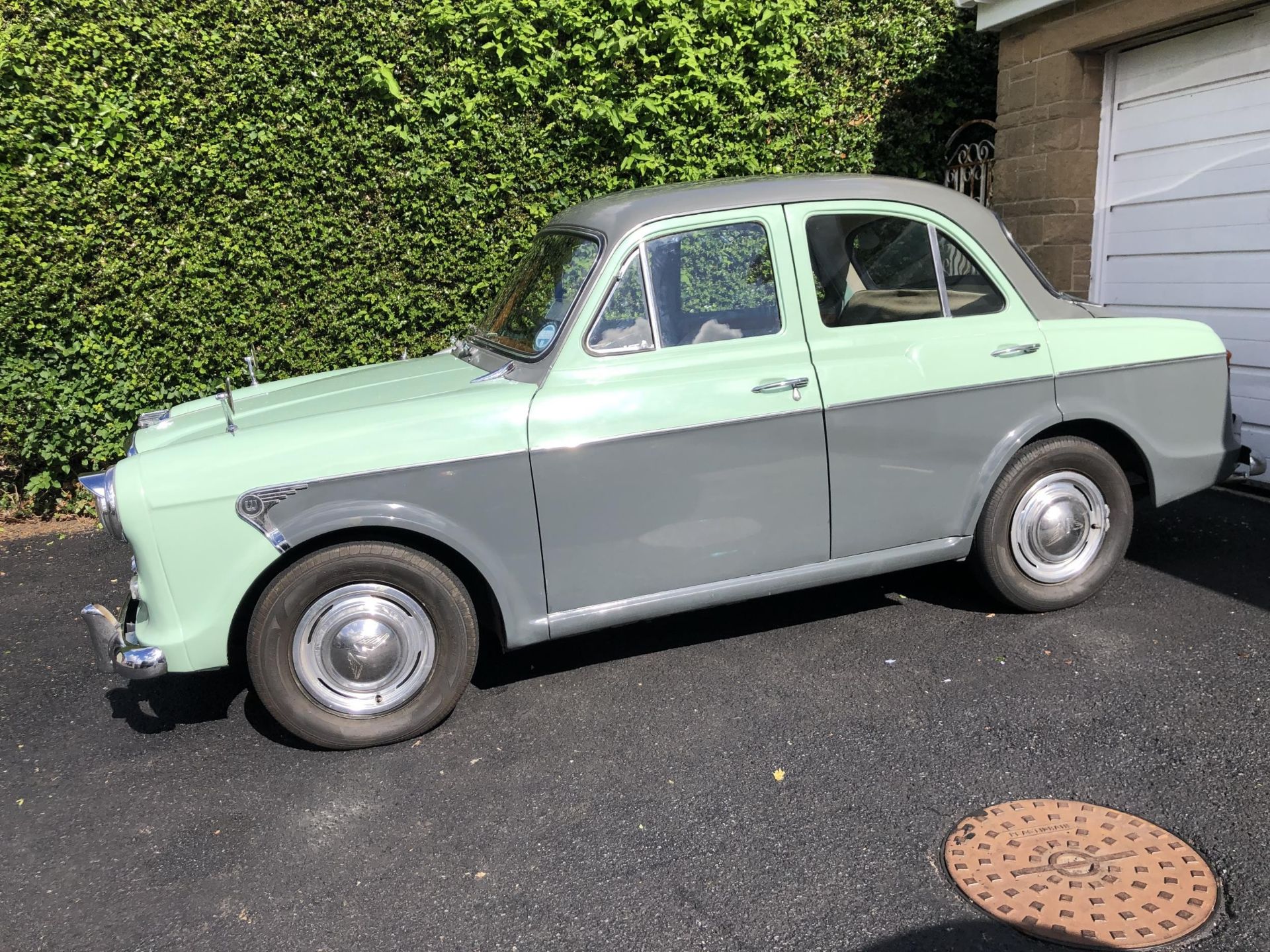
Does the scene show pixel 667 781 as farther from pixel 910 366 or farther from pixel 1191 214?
pixel 1191 214

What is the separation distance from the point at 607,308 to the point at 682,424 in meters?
0.54

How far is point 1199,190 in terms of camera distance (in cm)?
634

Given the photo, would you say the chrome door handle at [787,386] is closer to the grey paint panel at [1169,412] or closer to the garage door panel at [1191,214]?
the grey paint panel at [1169,412]

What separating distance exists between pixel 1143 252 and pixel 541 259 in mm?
4826

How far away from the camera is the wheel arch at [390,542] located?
11.4 feet

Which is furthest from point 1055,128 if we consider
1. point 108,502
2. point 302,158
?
point 108,502

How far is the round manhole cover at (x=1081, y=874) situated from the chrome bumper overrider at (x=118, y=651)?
8.97 ft

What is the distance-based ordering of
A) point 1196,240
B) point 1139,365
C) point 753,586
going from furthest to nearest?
point 1196,240, point 1139,365, point 753,586

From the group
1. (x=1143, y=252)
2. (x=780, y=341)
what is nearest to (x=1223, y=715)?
(x=780, y=341)

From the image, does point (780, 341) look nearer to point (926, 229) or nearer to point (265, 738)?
point (926, 229)

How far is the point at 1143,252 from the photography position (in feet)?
22.4

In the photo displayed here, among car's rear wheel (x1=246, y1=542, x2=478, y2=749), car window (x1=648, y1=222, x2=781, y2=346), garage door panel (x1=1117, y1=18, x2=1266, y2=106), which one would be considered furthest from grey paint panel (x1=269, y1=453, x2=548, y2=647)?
garage door panel (x1=1117, y1=18, x2=1266, y2=106)

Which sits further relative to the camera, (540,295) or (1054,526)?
(1054,526)

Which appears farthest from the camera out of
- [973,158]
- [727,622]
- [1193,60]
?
[973,158]
